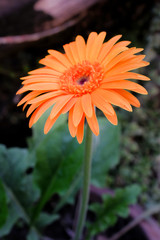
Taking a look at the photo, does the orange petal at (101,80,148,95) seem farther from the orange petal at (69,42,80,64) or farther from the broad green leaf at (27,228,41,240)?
the broad green leaf at (27,228,41,240)

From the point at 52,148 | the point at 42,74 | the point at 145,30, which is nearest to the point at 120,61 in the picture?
the point at 42,74

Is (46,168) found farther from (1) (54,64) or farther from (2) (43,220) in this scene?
(1) (54,64)

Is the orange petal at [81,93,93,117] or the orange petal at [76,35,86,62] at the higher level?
the orange petal at [76,35,86,62]

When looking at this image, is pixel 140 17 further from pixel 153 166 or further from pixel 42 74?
pixel 42 74

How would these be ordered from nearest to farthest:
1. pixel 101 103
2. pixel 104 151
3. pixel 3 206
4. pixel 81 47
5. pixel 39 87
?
pixel 101 103 → pixel 39 87 → pixel 81 47 → pixel 3 206 → pixel 104 151

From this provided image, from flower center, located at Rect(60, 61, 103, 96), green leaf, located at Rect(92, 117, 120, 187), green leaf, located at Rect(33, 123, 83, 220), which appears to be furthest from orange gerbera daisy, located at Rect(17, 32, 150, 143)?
green leaf, located at Rect(92, 117, 120, 187)

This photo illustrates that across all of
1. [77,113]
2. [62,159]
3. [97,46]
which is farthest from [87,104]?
[62,159]

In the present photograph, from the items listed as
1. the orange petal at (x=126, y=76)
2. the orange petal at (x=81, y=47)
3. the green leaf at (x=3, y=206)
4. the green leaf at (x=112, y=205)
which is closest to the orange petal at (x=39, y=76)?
the orange petal at (x=81, y=47)
